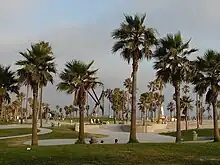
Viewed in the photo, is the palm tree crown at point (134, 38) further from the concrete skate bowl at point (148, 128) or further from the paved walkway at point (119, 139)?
the concrete skate bowl at point (148, 128)

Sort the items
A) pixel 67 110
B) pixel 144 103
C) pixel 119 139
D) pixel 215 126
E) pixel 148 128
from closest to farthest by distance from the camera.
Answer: pixel 215 126
pixel 119 139
pixel 148 128
pixel 144 103
pixel 67 110

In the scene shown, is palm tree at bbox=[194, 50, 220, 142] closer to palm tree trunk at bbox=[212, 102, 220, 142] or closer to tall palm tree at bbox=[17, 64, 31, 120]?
palm tree trunk at bbox=[212, 102, 220, 142]

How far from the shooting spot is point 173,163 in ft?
60.2

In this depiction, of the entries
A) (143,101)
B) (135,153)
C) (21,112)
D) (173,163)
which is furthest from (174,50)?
(21,112)

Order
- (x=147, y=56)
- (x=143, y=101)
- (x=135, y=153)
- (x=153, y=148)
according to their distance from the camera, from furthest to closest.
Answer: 1. (x=143, y=101)
2. (x=147, y=56)
3. (x=153, y=148)
4. (x=135, y=153)

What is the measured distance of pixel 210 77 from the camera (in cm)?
3297

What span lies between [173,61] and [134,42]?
3.83 metres

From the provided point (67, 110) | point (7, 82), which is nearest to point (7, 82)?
point (7, 82)

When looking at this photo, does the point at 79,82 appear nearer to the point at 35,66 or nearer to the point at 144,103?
the point at 35,66

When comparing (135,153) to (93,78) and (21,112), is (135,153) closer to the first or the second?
(93,78)

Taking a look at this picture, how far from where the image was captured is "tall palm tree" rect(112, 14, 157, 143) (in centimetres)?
3225

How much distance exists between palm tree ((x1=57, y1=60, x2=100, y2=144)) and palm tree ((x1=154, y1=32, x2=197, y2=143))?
5.57 meters

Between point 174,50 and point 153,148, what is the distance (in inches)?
443

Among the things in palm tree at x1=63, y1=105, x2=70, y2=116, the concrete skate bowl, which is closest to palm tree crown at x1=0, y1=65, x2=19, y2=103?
the concrete skate bowl
